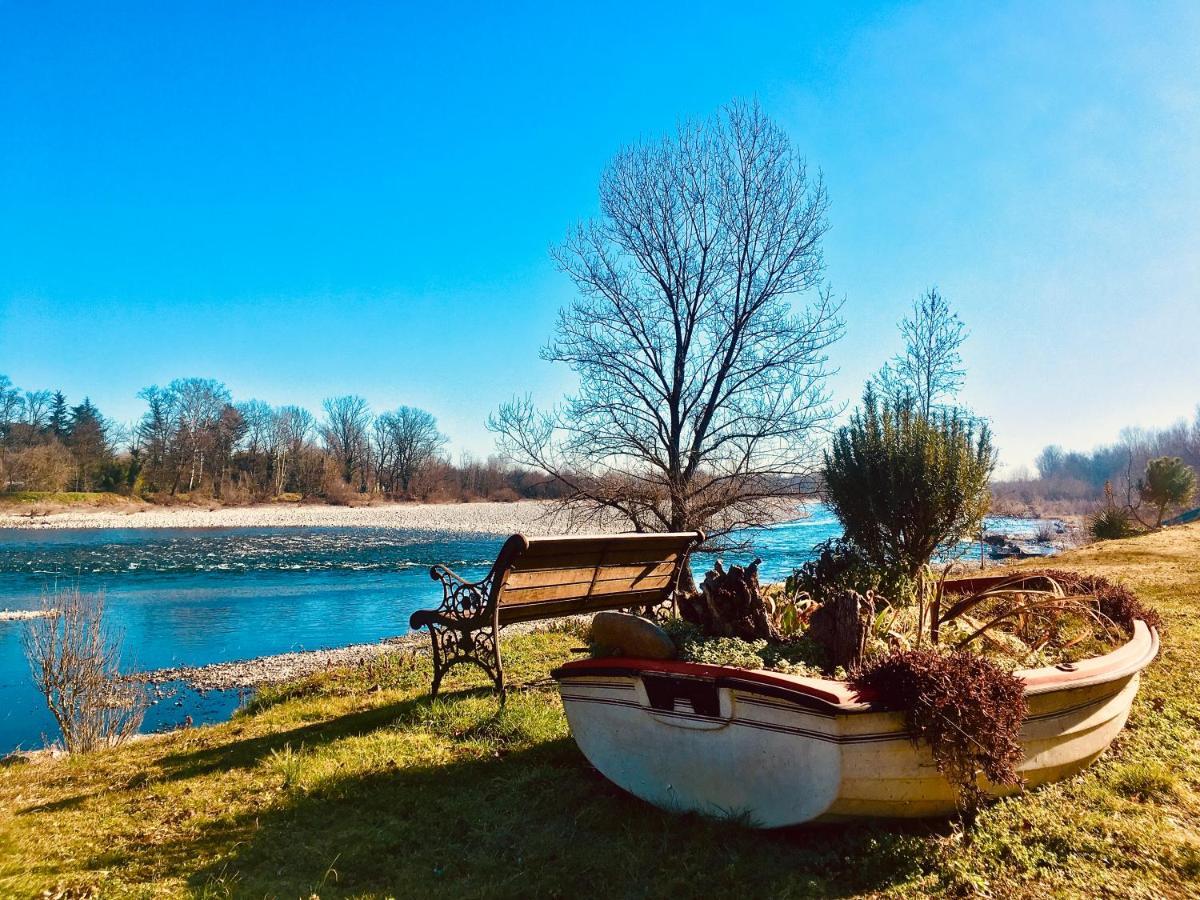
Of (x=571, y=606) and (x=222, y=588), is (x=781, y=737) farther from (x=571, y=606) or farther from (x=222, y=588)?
(x=222, y=588)

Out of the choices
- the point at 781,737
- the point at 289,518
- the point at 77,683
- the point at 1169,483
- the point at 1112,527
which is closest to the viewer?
the point at 781,737

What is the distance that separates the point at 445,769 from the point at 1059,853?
2.94 meters

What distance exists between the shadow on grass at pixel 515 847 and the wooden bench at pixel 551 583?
1.29 metres

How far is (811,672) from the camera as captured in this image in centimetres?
298

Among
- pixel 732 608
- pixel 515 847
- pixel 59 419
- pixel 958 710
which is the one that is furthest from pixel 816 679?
pixel 59 419

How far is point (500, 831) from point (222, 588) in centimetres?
1825

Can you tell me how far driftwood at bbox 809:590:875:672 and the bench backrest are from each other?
1877 millimetres

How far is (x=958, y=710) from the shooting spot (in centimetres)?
237

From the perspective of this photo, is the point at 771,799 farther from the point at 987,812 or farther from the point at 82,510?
the point at 82,510

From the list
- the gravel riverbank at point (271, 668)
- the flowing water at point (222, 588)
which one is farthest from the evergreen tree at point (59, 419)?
the gravel riverbank at point (271, 668)

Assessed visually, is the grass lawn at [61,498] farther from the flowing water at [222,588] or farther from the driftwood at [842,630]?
the driftwood at [842,630]

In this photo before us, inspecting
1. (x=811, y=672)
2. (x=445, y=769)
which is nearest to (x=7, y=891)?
(x=445, y=769)

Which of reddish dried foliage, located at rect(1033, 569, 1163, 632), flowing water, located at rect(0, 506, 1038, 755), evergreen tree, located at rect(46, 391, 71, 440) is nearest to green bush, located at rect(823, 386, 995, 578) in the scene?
flowing water, located at rect(0, 506, 1038, 755)

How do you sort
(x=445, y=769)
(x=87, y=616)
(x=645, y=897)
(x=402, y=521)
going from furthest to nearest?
(x=402, y=521) → (x=87, y=616) → (x=445, y=769) → (x=645, y=897)
